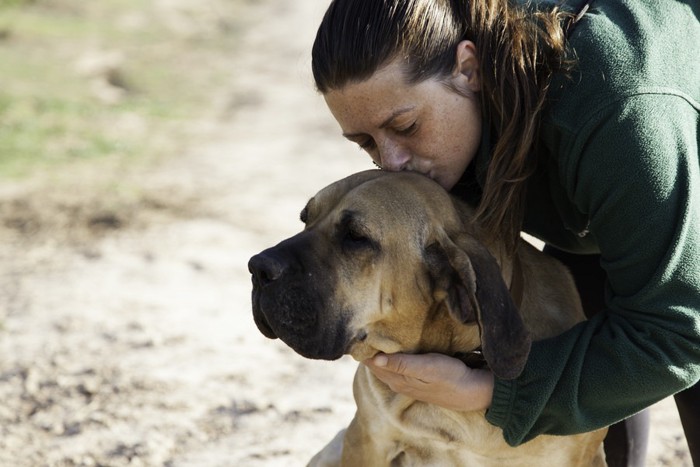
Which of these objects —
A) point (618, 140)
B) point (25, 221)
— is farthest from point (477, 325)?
point (25, 221)

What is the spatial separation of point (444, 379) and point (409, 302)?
26cm

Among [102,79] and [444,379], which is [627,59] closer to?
[444,379]

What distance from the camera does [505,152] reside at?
10.3 feet


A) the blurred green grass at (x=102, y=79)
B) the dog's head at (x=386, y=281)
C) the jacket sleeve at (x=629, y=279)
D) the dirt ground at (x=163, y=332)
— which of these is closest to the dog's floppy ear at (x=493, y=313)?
the dog's head at (x=386, y=281)

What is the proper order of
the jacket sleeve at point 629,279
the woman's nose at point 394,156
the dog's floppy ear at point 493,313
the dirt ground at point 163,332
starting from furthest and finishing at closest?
the dirt ground at point 163,332 → the woman's nose at point 394,156 → the dog's floppy ear at point 493,313 → the jacket sleeve at point 629,279

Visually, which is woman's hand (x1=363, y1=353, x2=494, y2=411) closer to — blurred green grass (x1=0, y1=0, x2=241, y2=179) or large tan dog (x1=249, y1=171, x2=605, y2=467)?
large tan dog (x1=249, y1=171, x2=605, y2=467)

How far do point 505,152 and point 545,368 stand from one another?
2.22ft

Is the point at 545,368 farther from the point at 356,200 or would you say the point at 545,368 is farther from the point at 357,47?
the point at 357,47

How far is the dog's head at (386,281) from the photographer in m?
3.01

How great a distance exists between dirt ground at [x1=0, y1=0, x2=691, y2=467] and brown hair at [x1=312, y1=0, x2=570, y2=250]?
1.86 metres

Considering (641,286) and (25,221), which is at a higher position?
(641,286)

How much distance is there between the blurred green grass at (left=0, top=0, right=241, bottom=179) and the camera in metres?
9.34

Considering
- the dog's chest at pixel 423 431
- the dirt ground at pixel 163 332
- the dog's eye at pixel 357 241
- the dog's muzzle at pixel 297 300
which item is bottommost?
the dirt ground at pixel 163 332

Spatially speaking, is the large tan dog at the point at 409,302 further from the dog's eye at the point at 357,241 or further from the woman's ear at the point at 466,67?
the woman's ear at the point at 466,67
